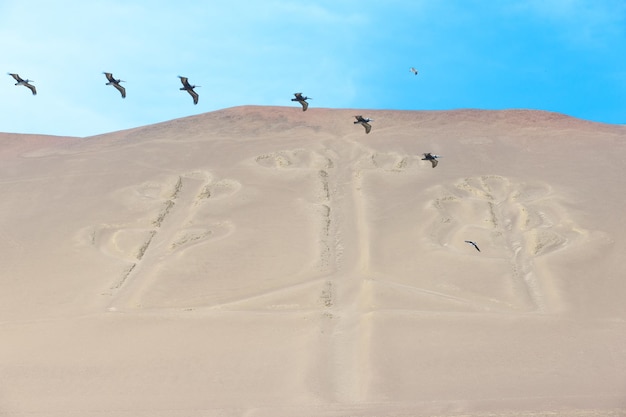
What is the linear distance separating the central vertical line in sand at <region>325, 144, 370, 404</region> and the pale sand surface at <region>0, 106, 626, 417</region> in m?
0.10

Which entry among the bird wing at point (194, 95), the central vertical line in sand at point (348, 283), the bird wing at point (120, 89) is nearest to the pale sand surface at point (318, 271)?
the central vertical line in sand at point (348, 283)

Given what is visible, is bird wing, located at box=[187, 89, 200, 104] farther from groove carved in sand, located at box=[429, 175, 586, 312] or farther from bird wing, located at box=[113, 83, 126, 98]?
groove carved in sand, located at box=[429, 175, 586, 312]

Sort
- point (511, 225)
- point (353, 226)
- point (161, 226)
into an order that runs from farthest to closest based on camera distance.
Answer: point (161, 226), point (511, 225), point (353, 226)

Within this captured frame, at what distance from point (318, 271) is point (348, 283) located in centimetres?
164

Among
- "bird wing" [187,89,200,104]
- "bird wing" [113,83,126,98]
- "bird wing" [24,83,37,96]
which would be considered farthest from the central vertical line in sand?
"bird wing" [24,83,37,96]

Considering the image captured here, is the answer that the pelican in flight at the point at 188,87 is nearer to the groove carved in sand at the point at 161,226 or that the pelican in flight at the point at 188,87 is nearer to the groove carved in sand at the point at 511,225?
the groove carved in sand at the point at 161,226

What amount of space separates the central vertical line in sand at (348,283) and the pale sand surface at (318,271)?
10cm

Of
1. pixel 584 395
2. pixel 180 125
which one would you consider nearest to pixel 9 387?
pixel 584 395

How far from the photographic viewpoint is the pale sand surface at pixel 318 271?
2562 centimetres

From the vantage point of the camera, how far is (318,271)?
113ft

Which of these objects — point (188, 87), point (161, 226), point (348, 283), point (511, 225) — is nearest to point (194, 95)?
point (188, 87)

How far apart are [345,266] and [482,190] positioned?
10748 millimetres

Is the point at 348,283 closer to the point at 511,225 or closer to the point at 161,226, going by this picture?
the point at 511,225

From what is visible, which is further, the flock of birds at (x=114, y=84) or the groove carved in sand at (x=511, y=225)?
the groove carved in sand at (x=511, y=225)
